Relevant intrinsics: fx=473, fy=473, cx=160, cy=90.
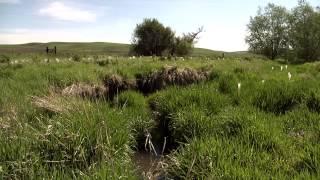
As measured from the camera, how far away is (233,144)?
22.6 ft

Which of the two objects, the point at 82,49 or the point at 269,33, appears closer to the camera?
the point at 269,33

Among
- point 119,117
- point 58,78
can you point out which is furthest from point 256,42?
point 119,117

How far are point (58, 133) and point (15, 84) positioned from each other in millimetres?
6012

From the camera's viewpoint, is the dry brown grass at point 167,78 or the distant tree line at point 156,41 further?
the distant tree line at point 156,41

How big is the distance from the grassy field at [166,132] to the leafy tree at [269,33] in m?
46.3

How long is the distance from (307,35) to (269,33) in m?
5.54

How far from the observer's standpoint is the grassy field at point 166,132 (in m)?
6.12

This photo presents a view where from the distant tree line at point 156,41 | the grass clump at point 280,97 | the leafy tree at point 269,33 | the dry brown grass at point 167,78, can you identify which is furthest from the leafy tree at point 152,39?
the grass clump at point 280,97

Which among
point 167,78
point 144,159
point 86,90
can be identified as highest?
point 167,78

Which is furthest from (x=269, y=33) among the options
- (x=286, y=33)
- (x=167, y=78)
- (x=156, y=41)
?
(x=167, y=78)

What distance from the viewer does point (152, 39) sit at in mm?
48406

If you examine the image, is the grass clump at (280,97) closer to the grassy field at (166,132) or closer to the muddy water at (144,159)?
the grassy field at (166,132)

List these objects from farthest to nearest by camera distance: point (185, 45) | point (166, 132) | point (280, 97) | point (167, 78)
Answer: point (185, 45) < point (167, 78) < point (280, 97) < point (166, 132)

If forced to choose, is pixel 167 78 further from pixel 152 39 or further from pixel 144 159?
pixel 152 39
